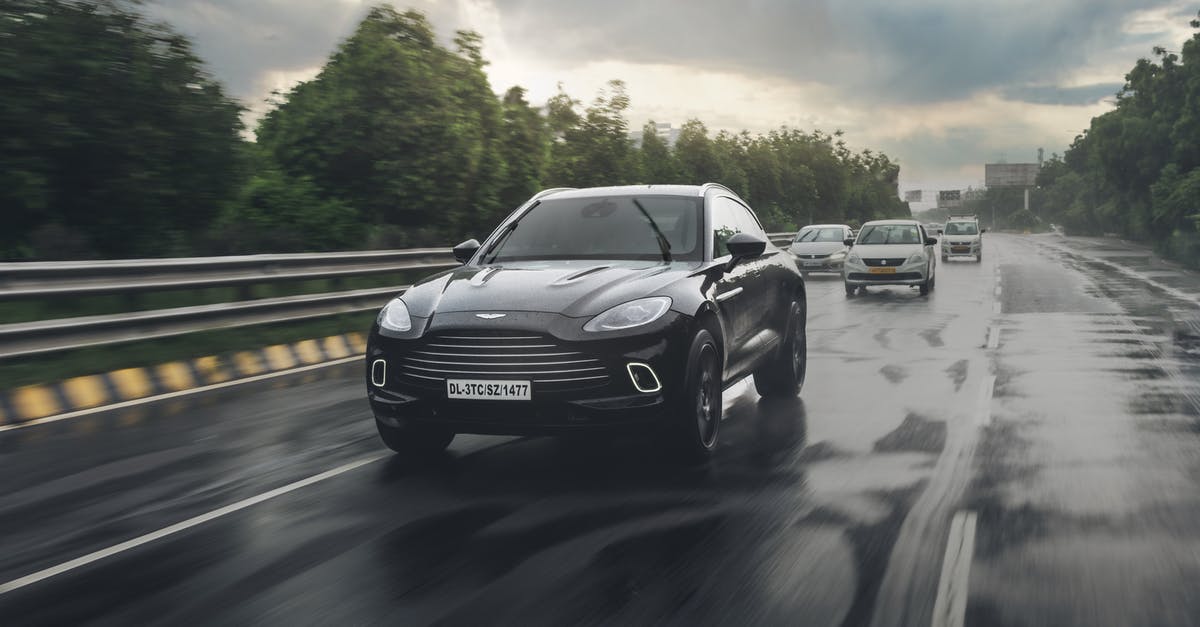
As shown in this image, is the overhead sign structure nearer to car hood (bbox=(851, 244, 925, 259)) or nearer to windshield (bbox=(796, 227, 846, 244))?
windshield (bbox=(796, 227, 846, 244))

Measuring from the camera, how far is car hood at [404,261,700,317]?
6.21 m

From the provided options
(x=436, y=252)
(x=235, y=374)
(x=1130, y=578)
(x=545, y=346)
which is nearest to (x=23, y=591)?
(x=545, y=346)

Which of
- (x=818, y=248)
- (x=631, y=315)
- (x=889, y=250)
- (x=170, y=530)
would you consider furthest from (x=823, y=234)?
(x=170, y=530)

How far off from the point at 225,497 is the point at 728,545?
2812mm

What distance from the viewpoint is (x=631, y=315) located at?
6.23 metres

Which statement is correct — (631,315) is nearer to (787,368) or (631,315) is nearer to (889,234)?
(787,368)

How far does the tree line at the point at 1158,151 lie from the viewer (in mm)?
52062

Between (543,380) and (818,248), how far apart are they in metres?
26.2

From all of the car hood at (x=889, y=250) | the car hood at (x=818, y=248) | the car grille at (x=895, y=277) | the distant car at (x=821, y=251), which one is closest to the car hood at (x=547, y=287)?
the car grille at (x=895, y=277)

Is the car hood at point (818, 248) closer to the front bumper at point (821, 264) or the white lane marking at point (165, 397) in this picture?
the front bumper at point (821, 264)

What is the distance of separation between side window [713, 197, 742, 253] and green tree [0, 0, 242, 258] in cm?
757

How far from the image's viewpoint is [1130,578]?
14.9 ft

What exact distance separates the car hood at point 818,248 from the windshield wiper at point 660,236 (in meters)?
23.7

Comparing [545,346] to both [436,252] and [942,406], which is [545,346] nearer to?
[942,406]
